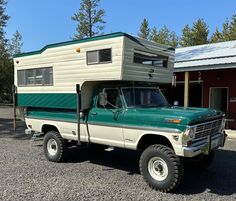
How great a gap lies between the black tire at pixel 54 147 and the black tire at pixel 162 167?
270 cm

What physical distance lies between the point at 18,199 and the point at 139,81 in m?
3.59

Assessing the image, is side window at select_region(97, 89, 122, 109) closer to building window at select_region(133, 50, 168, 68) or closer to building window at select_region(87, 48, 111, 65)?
building window at select_region(87, 48, 111, 65)

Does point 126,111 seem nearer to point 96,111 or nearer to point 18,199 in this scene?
point 96,111

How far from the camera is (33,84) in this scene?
8.59 meters

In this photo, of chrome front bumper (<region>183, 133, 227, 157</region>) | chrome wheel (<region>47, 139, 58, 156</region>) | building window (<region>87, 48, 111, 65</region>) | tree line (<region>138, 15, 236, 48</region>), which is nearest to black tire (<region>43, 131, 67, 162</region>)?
chrome wheel (<region>47, 139, 58, 156</region>)

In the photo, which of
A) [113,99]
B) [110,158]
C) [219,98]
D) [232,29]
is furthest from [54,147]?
[232,29]

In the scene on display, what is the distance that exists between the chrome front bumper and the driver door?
1578 millimetres

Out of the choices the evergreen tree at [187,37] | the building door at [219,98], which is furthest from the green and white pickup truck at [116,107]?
the evergreen tree at [187,37]

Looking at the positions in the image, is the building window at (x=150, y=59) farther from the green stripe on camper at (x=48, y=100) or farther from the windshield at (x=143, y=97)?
the green stripe on camper at (x=48, y=100)

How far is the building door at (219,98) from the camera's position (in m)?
16.7

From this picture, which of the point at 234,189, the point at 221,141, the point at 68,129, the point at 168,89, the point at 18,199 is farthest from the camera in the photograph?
the point at 168,89

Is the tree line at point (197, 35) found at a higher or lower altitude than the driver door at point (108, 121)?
higher

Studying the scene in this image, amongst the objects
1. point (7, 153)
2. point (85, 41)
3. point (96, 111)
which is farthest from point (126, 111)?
point (7, 153)

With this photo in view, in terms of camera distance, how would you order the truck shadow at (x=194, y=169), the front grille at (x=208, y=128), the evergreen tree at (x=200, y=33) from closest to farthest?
the front grille at (x=208, y=128)
the truck shadow at (x=194, y=169)
the evergreen tree at (x=200, y=33)
